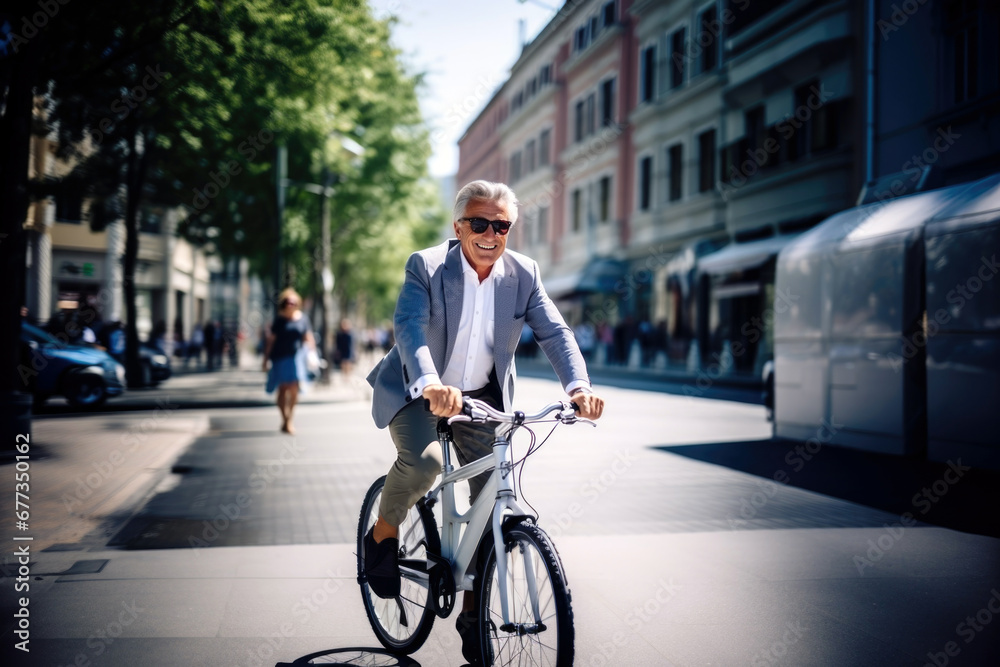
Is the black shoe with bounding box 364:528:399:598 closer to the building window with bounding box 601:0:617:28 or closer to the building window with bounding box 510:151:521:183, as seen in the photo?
the building window with bounding box 601:0:617:28

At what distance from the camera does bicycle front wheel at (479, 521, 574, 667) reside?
2816mm

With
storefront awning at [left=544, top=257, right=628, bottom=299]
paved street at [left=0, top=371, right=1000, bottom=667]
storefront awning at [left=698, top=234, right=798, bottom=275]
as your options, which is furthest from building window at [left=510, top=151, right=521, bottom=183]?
paved street at [left=0, top=371, right=1000, bottom=667]

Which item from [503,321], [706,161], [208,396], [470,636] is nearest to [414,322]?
[503,321]

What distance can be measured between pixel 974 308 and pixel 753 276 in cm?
1651

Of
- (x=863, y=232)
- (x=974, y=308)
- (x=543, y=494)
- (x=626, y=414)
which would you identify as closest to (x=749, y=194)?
(x=626, y=414)

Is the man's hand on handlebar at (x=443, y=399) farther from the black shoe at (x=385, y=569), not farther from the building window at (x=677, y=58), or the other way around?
the building window at (x=677, y=58)

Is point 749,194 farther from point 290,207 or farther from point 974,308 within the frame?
point 974,308

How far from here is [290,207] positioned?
92.8ft

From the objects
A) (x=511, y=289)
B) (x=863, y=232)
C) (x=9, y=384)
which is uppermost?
(x=863, y=232)

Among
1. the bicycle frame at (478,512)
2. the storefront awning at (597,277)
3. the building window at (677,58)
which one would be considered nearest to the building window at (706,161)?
the building window at (677,58)

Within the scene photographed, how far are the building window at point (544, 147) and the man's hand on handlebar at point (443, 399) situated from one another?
1694 inches

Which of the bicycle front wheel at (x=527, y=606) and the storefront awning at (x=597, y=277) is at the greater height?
the storefront awning at (x=597, y=277)

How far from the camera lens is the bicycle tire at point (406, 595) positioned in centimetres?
368

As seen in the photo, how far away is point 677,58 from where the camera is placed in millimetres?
30859
